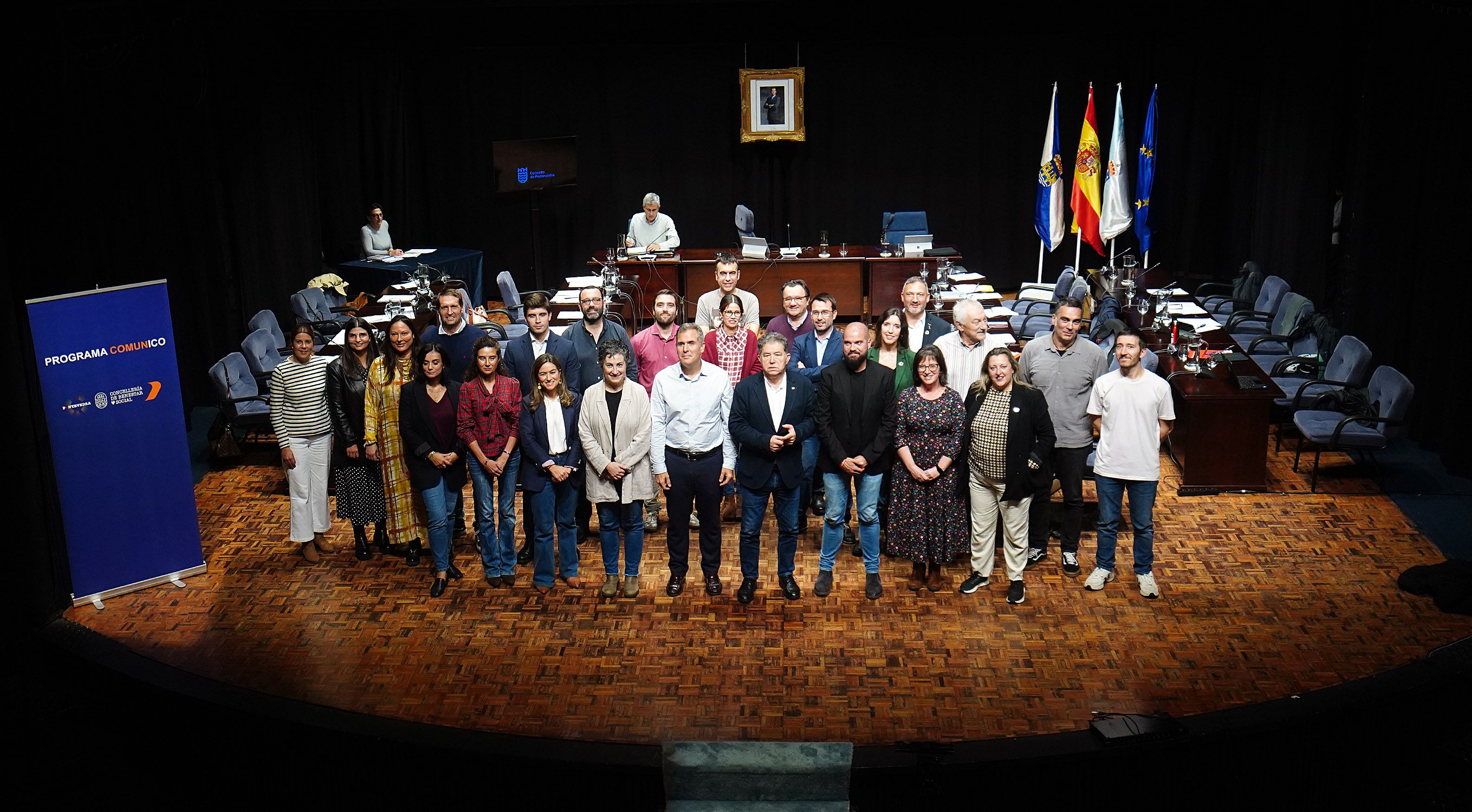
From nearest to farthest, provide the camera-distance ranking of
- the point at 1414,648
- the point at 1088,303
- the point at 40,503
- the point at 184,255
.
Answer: the point at 1414,648
the point at 40,503
the point at 184,255
the point at 1088,303

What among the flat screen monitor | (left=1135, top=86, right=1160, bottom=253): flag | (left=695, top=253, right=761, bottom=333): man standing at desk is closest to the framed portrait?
the flat screen monitor

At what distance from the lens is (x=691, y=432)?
5926 mm

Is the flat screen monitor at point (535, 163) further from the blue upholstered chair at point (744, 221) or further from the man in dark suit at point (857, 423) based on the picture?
the man in dark suit at point (857, 423)

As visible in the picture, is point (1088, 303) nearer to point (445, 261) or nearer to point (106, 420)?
point (445, 261)

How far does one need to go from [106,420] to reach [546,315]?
237 cm

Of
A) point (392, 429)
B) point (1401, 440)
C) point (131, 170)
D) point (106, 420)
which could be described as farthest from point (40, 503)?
point (1401, 440)

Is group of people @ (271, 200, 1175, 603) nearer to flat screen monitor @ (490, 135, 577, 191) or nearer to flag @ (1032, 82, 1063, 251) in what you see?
flat screen monitor @ (490, 135, 577, 191)

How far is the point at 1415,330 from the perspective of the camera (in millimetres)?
8797

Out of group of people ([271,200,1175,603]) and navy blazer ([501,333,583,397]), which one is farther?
navy blazer ([501,333,583,397])

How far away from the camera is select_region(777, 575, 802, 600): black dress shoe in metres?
6.29

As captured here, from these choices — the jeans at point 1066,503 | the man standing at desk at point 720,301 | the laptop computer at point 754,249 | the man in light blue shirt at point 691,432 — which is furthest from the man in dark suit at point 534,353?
the laptop computer at point 754,249

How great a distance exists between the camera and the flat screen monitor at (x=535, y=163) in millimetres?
12859

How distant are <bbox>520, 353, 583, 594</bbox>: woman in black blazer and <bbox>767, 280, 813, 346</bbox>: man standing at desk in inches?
56.1

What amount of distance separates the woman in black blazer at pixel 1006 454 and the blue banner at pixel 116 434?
165 inches
